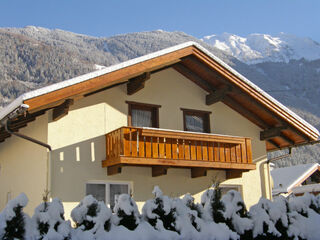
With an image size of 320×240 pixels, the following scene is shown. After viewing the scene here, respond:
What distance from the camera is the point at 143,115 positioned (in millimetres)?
14367

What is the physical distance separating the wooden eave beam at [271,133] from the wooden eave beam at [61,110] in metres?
7.55

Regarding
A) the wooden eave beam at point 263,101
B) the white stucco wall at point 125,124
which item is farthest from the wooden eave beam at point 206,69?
the white stucco wall at point 125,124

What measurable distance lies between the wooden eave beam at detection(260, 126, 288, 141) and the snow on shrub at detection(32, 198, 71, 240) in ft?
33.9

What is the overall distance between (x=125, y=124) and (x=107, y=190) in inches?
83.5

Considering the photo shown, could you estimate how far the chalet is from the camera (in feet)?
40.1

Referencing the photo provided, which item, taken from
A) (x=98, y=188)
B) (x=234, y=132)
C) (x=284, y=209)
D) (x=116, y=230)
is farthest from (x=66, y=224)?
(x=234, y=132)

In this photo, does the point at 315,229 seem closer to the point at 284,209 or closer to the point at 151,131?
the point at 284,209

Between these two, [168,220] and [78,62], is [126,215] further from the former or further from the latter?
[78,62]

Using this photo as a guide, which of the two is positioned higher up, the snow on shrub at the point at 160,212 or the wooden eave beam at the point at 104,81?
the wooden eave beam at the point at 104,81

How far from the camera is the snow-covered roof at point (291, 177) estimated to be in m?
31.6

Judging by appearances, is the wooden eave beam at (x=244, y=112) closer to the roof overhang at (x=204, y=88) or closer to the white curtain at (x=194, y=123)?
the roof overhang at (x=204, y=88)

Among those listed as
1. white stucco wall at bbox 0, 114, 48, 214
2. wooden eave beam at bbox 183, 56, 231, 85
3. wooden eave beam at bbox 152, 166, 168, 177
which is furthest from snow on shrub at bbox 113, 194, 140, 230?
wooden eave beam at bbox 183, 56, 231, 85

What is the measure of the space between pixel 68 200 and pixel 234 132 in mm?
6651

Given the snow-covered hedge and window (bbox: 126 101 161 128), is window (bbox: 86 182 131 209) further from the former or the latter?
the snow-covered hedge
